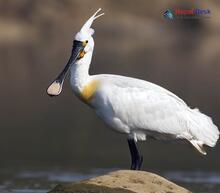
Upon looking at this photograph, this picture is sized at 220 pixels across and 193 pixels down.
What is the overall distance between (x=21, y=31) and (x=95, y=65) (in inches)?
597

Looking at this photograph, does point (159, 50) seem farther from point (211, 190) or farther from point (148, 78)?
point (211, 190)

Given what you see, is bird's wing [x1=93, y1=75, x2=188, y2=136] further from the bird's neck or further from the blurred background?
the blurred background

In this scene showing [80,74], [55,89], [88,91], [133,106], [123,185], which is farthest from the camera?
[55,89]

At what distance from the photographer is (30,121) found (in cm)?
2578

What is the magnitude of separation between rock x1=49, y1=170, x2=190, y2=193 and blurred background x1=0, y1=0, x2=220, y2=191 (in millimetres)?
7126

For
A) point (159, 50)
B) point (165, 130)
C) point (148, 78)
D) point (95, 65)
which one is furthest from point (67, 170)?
point (159, 50)

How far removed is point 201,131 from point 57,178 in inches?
201

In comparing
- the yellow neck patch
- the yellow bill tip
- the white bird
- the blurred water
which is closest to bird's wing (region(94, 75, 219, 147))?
the white bird

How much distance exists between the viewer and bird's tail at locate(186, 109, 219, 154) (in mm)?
13938

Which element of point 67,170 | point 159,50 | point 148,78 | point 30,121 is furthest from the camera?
point 159,50

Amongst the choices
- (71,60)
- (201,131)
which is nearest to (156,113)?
(201,131)

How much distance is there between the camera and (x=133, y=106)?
1387 cm

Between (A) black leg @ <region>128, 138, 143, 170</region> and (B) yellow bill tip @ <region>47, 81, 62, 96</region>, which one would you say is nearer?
(A) black leg @ <region>128, 138, 143, 170</region>

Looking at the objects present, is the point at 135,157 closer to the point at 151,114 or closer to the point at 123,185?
the point at 151,114
